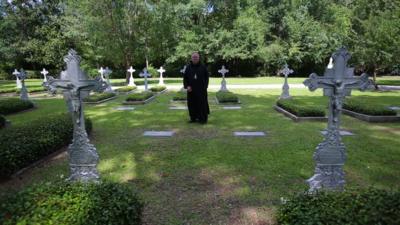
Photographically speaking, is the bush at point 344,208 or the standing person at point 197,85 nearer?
the bush at point 344,208

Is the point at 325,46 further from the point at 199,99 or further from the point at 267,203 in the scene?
the point at 267,203

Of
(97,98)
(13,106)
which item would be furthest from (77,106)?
(97,98)

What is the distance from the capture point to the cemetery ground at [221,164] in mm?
4305

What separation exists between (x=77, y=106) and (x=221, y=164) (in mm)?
2636

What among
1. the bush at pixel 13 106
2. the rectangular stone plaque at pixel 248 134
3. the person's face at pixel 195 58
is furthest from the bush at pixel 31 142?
the bush at pixel 13 106

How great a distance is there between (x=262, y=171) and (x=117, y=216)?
3.17 meters

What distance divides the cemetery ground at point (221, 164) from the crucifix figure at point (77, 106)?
0.29 metres

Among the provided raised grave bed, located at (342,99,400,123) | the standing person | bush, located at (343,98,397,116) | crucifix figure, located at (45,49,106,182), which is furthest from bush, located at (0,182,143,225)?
bush, located at (343,98,397,116)

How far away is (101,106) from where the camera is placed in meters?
14.0

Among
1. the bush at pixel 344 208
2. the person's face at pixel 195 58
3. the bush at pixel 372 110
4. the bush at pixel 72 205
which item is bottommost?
the bush at pixel 372 110

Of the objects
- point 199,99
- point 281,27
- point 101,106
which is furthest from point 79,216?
point 281,27

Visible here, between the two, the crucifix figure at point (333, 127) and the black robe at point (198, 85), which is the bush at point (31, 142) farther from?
the crucifix figure at point (333, 127)

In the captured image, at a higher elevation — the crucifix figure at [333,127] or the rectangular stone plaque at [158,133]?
the crucifix figure at [333,127]

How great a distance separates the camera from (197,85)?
380 inches
